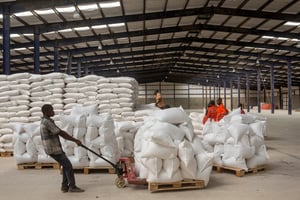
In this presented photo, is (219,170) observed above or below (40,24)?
below

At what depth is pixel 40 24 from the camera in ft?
46.9

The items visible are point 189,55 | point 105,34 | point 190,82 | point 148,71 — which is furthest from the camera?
point 190,82

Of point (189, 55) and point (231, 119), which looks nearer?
point (231, 119)

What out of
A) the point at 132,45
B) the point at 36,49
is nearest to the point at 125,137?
the point at 36,49

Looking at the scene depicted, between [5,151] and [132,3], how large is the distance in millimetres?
6832

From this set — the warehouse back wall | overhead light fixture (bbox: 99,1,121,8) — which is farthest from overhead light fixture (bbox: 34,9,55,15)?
the warehouse back wall

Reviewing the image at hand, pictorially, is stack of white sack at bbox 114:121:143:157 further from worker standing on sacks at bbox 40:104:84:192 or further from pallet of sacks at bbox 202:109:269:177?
worker standing on sacks at bbox 40:104:84:192

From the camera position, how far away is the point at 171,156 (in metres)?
4.99

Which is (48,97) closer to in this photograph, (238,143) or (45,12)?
(238,143)

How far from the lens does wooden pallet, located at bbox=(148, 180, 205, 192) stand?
197 inches

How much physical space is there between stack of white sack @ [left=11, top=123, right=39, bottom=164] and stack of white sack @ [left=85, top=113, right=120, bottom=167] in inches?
53.6

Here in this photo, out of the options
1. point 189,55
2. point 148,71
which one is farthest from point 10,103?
point 148,71

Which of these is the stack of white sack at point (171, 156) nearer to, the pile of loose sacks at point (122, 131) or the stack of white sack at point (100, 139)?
the pile of loose sacks at point (122, 131)

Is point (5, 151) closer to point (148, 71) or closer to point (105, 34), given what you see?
point (105, 34)
